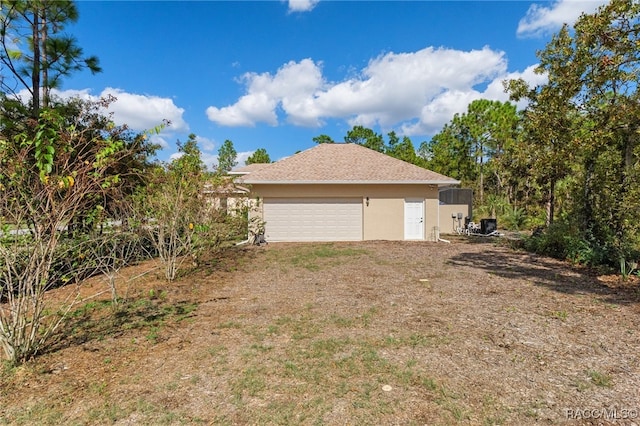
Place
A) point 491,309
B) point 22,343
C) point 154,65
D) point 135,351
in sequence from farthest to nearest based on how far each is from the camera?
point 154,65
point 491,309
point 135,351
point 22,343

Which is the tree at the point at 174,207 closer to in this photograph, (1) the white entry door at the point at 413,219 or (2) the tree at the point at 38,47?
(2) the tree at the point at 38,47

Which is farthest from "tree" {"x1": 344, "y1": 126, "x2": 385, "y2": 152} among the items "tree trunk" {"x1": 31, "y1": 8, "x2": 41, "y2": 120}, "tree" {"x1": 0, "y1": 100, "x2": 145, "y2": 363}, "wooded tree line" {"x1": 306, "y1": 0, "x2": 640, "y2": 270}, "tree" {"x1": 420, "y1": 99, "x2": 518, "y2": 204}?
"tree" {"x1": 0, "y1": 100, "x2": 145, "y2": 363}

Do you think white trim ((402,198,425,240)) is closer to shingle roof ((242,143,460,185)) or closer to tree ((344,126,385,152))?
shingle roof ((242,143,460,185))

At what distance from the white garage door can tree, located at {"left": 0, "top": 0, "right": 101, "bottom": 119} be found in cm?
785

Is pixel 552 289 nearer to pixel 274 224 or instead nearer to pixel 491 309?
pixel 491 309

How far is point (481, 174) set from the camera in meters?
26.3

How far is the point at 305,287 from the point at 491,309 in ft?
11.4

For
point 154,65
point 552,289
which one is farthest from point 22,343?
point 154,65

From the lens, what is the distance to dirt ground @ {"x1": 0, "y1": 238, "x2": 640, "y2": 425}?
278 centimetres

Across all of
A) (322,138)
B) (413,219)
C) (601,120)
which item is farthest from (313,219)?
(322,138)

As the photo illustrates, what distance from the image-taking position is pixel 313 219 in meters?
14.2

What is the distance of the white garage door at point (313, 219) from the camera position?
14.1 meters

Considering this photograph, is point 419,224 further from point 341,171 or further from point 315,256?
point 315,256

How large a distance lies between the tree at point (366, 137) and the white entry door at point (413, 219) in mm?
23168
